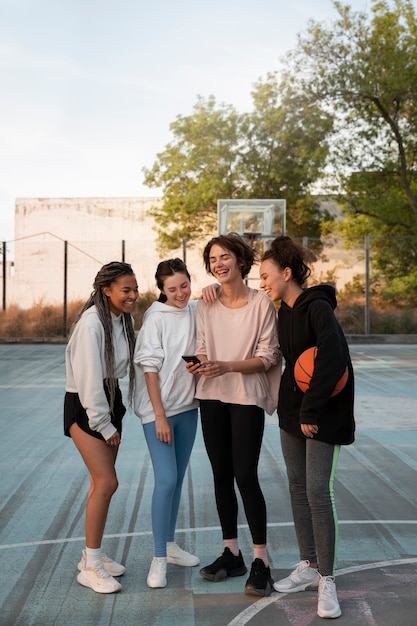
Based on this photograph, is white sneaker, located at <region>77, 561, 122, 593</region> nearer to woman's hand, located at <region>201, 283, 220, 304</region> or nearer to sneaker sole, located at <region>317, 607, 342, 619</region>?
sneaker sole, located at <region>317, 607, 342, 619</region>

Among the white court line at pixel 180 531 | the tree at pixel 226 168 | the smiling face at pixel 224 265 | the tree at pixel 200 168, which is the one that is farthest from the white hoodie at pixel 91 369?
the tree at pixel 200 168

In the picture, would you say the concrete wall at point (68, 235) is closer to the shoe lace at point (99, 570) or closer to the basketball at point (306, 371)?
the shoe lace at point (99, 570)

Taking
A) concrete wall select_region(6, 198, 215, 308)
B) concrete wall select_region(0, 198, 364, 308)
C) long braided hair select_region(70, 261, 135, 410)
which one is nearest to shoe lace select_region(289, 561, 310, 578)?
long braided hair select_region(70, 261, 135, 410)

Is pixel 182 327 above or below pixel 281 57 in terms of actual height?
below

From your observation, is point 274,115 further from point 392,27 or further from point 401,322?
point 401,322

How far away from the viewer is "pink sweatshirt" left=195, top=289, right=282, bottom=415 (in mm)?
4781

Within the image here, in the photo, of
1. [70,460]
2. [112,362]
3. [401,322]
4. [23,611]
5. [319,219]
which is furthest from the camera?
[319,219]

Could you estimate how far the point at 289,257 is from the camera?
15.2 ft

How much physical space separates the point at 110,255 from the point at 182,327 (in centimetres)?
2913

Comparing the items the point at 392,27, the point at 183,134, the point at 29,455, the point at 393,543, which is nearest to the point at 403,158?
the point at 392,27

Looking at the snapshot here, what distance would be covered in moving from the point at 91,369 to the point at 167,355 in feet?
1.35

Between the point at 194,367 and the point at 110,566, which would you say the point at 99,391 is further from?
the point at 110,566

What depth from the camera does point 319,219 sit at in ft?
123

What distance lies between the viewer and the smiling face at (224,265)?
4.83 meters
